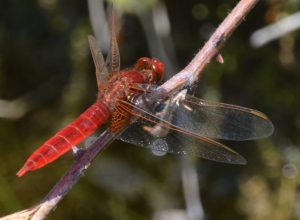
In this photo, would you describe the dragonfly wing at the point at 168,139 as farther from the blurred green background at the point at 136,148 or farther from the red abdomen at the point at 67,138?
the blurred green background at the point at 136,148

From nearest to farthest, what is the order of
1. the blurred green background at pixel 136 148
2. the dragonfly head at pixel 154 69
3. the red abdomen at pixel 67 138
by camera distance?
the red abdomen at pixel 67 138, the dragonfly head at pixel 154 69, the blurred green background at pixel 136 148

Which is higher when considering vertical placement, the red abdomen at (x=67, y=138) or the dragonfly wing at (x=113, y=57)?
the dragonfly wing at (x=113, y=57)

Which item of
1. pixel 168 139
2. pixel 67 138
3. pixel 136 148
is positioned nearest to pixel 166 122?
pixel 168 139

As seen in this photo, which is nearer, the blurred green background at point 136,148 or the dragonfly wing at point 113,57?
the dragonfly wing at point 113,57

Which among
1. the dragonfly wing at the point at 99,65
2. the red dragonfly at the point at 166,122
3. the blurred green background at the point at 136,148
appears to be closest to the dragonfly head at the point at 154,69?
the red dragonfly at the point at 166,122

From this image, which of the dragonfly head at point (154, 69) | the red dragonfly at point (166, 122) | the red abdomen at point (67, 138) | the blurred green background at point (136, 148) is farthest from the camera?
the blurred green background at point (136, 148)

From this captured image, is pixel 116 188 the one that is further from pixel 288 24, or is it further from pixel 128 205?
pixel 288 24

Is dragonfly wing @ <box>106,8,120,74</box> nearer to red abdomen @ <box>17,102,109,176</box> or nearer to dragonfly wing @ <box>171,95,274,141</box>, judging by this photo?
red abdomen @ <box>17,102,109,176</box>
